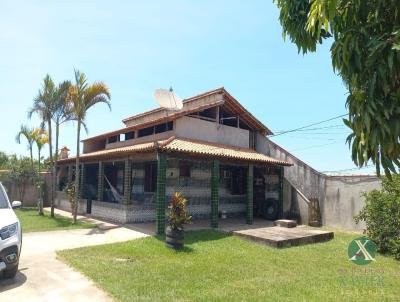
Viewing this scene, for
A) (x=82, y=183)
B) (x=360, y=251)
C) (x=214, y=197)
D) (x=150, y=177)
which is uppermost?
(x=150, y=177)

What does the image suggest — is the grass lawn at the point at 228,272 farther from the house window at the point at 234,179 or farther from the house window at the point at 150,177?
the house window at the point at 234,179

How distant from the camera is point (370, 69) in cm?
320

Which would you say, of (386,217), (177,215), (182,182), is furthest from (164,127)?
(386,217)

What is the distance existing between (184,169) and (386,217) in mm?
9022

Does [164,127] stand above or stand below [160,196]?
above

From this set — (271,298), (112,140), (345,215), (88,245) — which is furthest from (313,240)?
(112,140)

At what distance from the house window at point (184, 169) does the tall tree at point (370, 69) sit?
1263 cm

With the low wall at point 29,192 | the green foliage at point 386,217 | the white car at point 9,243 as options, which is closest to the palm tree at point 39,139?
the low wall at point 29,192

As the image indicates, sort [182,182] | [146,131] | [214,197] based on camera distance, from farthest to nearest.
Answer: [146,131] → [182,182] → [214,197]

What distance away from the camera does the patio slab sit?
10.6 meters

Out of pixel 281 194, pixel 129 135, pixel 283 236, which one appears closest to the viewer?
pixel 283 236

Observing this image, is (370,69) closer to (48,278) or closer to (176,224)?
(48,278)

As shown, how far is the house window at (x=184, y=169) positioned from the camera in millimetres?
15945

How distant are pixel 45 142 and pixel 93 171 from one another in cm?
479
